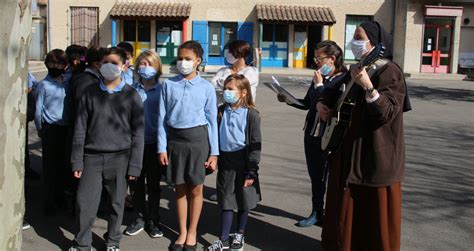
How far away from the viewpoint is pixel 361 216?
12.7 ft

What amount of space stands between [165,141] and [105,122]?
52 cm

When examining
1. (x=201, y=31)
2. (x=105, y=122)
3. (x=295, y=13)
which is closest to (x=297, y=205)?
(x=105, y=122)

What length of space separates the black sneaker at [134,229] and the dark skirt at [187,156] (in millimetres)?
848

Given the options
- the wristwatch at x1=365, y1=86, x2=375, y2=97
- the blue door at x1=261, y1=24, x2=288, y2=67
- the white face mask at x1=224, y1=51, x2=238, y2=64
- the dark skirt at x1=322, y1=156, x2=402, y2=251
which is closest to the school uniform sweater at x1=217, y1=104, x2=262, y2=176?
the dark skirt at x1=322, y1=156, x2=402, y2=251

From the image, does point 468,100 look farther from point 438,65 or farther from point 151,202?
point 151,202

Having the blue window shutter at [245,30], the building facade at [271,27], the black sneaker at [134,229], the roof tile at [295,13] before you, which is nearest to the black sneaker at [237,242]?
the black sneaker at [134,229]

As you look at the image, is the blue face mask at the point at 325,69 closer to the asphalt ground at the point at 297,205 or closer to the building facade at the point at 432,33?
the asphalt ground at the point at 297,205

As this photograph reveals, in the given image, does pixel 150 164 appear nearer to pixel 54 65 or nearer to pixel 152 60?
pixel 152 60

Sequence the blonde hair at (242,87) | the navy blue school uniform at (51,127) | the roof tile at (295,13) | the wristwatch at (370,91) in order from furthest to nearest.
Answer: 1. the roof tile at (295,13)
2. the navy blue school uniform at (51,127)
3. the blonde hair at (242,87)
4. the wristwatch at (370,91)

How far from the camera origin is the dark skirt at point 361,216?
377 cm

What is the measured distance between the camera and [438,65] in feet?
96.6

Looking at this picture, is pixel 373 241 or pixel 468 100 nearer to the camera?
Answer: pixel 373 241

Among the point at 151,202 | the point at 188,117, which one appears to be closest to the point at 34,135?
the point at 151,202

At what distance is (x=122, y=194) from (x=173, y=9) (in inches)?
989
